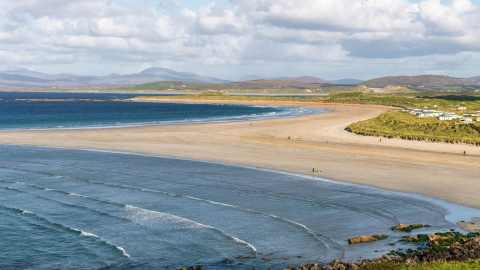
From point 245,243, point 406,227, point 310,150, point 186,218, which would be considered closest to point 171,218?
point 186,218

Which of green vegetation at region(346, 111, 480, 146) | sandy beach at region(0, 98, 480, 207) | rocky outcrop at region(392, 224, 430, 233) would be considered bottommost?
rocky outcrop at region(392, 224, 430, 233)

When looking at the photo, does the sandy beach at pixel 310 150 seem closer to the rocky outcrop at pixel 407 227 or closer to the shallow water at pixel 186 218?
the shallow water at pixel 186 218

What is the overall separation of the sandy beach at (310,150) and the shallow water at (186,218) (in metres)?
4.45

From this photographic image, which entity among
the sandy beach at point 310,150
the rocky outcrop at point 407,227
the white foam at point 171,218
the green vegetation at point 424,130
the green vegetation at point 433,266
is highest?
the green vegetation at point 424,130

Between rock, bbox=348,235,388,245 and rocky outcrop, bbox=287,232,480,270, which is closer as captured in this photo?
rocky outcrop, bbox=287,232,480,270

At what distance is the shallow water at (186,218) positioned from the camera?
26.5 meters

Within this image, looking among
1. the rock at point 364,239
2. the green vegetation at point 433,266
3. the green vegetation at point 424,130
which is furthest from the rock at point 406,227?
the green vegetation at point 424,130

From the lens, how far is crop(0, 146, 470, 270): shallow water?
2650cm

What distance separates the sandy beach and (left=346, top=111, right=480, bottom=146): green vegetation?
2675 mm

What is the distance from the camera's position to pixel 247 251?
88.7 ft

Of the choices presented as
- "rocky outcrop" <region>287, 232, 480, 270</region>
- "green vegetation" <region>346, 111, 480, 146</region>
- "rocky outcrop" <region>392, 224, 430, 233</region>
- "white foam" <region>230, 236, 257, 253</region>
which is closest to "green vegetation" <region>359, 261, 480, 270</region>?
"rocky outcrop" <region>287, 232, 480, 270</region>

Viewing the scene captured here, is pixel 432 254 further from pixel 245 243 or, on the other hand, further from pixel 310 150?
pixel 310 150

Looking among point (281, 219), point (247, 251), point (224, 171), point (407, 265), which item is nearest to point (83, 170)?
point (224, 171)

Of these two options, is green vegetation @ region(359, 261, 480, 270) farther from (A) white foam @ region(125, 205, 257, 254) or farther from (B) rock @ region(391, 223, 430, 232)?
(B) rock @ region(391, 223, 430, 232)
